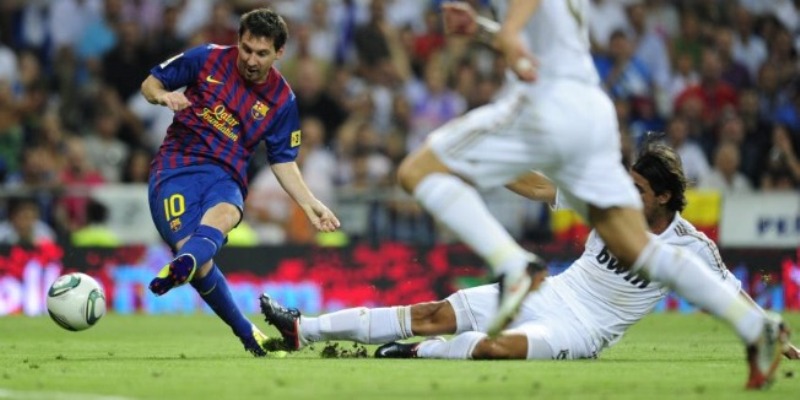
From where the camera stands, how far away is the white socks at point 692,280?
6934 millimetres

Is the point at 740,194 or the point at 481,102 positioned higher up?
the point at 481,102

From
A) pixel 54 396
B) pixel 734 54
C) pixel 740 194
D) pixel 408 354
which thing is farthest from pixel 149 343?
pixel 734 54

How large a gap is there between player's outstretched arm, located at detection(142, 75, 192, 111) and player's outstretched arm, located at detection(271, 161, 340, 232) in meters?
0.97

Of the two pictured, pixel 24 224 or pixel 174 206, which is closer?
pixel 174 206

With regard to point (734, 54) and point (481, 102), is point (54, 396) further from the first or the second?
point (734, 54)

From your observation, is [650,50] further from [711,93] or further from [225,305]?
[225,305]

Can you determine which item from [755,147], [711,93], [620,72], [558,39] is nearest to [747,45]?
[711,93]

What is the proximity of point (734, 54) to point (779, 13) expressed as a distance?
1149mm

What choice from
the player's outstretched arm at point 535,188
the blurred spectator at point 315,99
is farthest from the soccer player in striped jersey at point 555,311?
the blurred spectator at point 315,99

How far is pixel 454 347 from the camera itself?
8.73 m

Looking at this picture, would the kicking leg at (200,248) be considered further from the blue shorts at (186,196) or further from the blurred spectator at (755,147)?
the blurred spectator at (755,147)

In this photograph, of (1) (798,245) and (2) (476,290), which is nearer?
(2) (476,290)

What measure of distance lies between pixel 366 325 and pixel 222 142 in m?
1.73

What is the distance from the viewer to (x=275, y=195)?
55.3 ft
